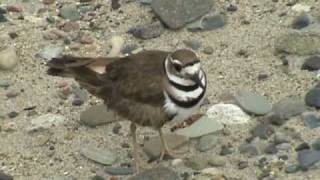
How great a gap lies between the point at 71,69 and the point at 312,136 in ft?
5.00

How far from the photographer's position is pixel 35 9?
23.3 ft

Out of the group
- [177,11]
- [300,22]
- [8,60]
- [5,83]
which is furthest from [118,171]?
[300,22]

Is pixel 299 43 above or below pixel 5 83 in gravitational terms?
above

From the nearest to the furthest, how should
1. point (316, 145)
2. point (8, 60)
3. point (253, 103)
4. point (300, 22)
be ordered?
point (316, 145), point (253, 103), point (8, 60), point (300, 22)

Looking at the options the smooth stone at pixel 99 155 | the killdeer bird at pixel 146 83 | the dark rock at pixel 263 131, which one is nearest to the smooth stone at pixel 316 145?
the dark rock at pixel 263 131

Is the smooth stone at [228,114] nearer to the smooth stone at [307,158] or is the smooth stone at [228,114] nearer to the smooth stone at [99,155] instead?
the smooth stone at [307,158]

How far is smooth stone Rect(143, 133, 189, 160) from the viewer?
18.4 feet

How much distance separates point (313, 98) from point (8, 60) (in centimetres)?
220

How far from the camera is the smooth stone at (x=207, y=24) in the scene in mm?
6684

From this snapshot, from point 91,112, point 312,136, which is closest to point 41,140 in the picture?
point 91,112

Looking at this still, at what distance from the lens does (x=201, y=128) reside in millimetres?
5684

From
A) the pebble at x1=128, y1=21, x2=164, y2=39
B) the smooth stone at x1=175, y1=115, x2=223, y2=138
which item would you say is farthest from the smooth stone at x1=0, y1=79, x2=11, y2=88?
the smooth stone at x1=175, y1=115, x2=223, y2=138

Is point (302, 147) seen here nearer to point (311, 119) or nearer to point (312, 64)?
point (311, 119)

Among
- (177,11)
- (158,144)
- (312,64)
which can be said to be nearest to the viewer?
(158,144)
